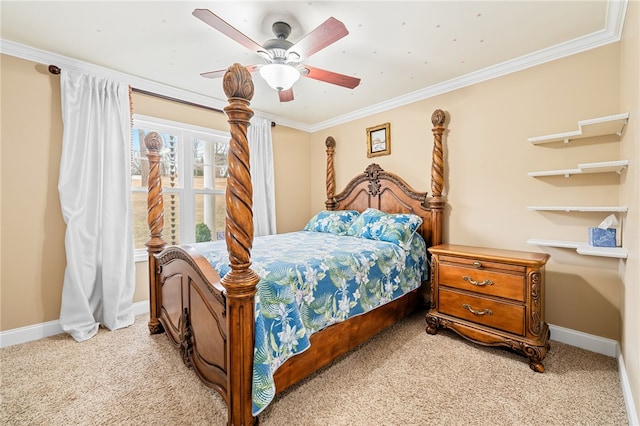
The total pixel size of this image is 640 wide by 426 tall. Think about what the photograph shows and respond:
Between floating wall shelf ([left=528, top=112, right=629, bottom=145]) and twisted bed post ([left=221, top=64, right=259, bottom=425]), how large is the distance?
2222 mm

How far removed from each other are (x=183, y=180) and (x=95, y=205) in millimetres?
926

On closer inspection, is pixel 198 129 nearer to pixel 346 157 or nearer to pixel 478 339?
pixel 346 157

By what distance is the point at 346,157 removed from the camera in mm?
4078

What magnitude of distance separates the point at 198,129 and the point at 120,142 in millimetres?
867

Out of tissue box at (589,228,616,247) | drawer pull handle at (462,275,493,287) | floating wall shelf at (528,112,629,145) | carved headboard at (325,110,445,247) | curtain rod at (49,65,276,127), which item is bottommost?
drawer pull handle at (462,275,493,287)

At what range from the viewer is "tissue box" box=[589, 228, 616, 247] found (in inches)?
77.7

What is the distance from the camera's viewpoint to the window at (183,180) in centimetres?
312

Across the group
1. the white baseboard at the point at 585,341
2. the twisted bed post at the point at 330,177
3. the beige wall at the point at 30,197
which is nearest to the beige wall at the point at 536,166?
the white baseboard at the point at 585,341

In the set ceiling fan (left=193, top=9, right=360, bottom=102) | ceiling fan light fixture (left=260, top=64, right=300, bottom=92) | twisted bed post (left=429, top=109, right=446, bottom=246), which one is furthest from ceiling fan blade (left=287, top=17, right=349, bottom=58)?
twisted bed post (left=429, top=109, right=446, bottom=246)

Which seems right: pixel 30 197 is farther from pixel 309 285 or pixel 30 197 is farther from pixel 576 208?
pixel 576 208

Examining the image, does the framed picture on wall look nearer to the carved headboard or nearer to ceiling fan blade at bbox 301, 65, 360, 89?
the carved headboard

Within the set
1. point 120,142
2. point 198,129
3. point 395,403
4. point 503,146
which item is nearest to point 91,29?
point 120,142

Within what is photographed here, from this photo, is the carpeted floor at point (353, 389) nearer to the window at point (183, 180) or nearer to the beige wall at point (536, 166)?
the beige wall at point (536, 166)

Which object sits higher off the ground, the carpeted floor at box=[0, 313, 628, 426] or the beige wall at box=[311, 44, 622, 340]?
the beige wall at box=[311, 44, 622, 340]
